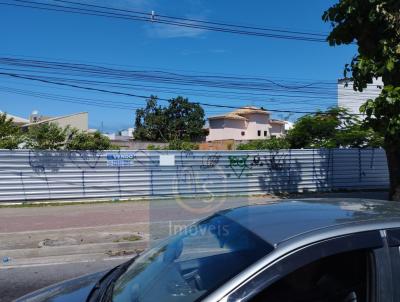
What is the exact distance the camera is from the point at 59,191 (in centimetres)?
1650

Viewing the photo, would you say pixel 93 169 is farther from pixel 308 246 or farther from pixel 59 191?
pixel 308 246

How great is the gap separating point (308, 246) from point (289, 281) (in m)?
0.20

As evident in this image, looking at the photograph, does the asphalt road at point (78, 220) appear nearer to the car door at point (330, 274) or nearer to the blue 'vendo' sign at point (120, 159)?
the blue 'vendo' sign at point (120, 159)

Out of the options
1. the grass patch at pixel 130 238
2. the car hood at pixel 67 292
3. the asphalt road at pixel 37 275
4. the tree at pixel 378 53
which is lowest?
the asphalt road at pixel 37 275

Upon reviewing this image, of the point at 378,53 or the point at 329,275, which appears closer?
the point at 329,275

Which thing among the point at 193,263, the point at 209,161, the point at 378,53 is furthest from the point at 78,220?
the point at 193,263

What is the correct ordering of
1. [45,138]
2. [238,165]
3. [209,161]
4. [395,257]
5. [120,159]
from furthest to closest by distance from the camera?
[238,165] → [209,161] → [120,159] → [45,138] → [395,257]

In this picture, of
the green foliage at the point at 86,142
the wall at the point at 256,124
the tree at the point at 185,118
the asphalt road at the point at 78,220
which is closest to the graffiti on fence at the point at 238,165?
the asphalt road at the point at 78,220

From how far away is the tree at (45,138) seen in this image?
16.8 metres

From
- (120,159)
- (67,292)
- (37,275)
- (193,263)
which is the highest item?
(120,159)

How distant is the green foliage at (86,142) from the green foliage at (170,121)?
174 feet

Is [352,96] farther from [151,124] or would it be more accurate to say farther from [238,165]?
[151,124]

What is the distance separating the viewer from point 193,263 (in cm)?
284

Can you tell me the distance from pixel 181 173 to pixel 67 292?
15038 mm
